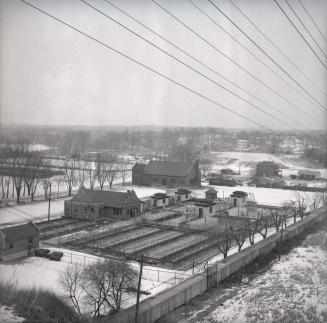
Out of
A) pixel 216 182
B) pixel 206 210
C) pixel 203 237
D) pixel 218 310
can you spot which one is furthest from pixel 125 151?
pixel 218 310

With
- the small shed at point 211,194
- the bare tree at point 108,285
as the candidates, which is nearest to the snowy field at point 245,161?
the small shed at point 211,194

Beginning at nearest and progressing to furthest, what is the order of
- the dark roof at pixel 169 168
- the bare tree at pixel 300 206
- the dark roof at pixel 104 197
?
1. the bare tree at pixel 300 206
2. the dark roof at pixel 104 197
3. the dark roof at pixel 169 168

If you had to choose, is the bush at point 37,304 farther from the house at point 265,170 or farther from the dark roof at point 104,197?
the house at point 265,170

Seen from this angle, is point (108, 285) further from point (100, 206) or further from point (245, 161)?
point (245, 161)

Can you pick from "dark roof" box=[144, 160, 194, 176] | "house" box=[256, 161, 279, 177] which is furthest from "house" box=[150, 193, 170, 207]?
"house" box=[256, 161, 279, 177]

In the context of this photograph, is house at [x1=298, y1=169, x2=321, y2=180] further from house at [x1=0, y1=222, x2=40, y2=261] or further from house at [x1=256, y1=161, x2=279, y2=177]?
house at [x1=0, y1=222, x2=40, y2=261]

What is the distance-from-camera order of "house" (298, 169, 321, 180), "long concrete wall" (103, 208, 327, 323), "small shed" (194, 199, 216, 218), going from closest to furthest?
"long concrete wall" (103, 208, 327, 323), "small shed" (194, 199, 216, 218), "house" (298, 169, 321, 180)
